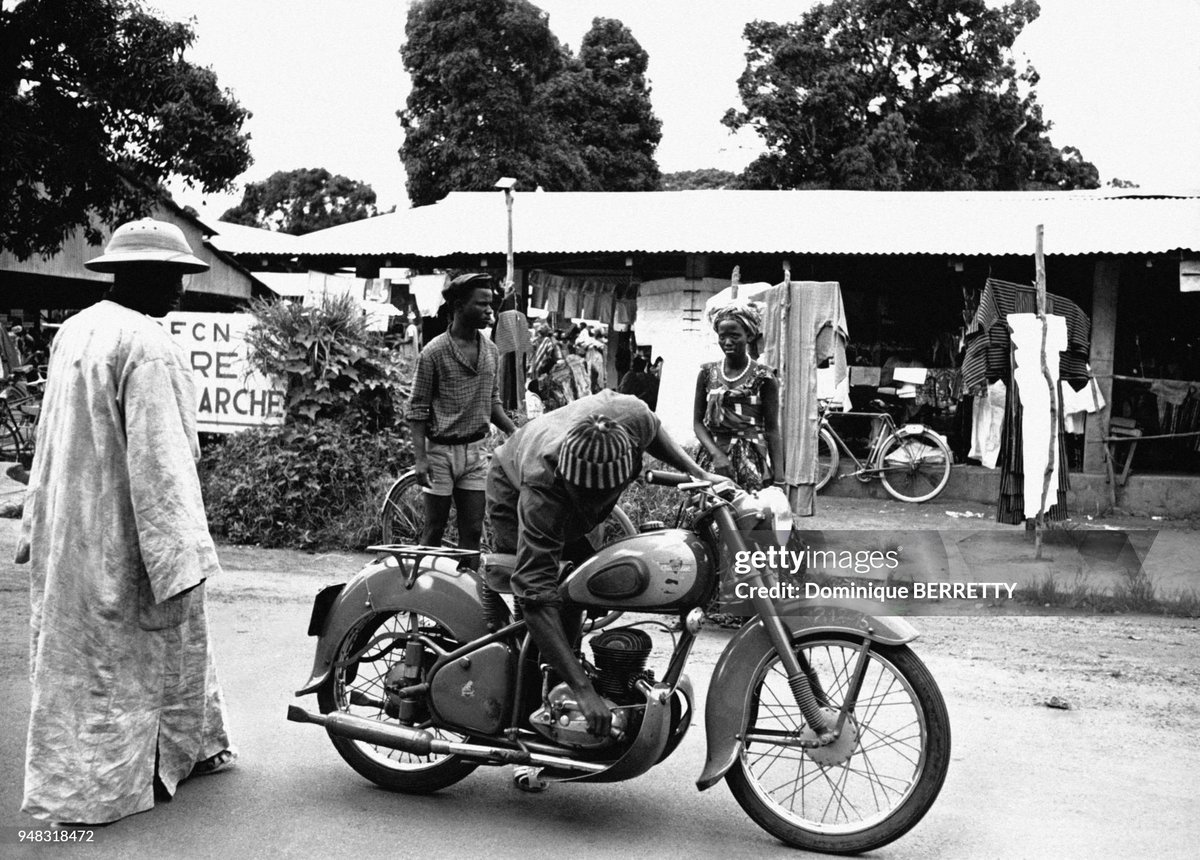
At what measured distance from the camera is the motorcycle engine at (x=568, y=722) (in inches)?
145

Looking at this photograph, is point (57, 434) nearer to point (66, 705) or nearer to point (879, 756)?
point (66, 705)

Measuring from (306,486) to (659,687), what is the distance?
609 cm

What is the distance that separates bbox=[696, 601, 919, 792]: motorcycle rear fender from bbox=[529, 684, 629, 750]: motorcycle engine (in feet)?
0.95

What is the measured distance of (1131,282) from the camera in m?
14.7

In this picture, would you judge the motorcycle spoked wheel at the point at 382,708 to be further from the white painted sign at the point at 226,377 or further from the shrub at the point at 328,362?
the white painted sign at the point at 226,377

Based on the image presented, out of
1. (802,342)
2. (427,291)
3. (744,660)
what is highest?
(427,291)

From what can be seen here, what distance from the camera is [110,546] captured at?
3.76 metres

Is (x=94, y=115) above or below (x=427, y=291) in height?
above

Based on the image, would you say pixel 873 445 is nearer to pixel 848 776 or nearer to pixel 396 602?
pixel 848 776

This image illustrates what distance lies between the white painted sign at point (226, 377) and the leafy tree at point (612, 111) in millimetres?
22960

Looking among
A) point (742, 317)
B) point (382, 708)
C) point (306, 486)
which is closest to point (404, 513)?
point (306, 486)

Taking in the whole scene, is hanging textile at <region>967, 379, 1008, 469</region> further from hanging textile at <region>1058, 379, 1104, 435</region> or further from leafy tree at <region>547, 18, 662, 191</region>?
leafy tree at <region>547, 18, 662, 191</region>

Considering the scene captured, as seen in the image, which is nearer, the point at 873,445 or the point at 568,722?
the point at 568,722

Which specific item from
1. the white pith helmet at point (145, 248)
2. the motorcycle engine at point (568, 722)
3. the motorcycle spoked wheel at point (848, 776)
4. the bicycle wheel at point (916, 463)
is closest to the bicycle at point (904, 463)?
the bicycle wheel at point (916, 463)
